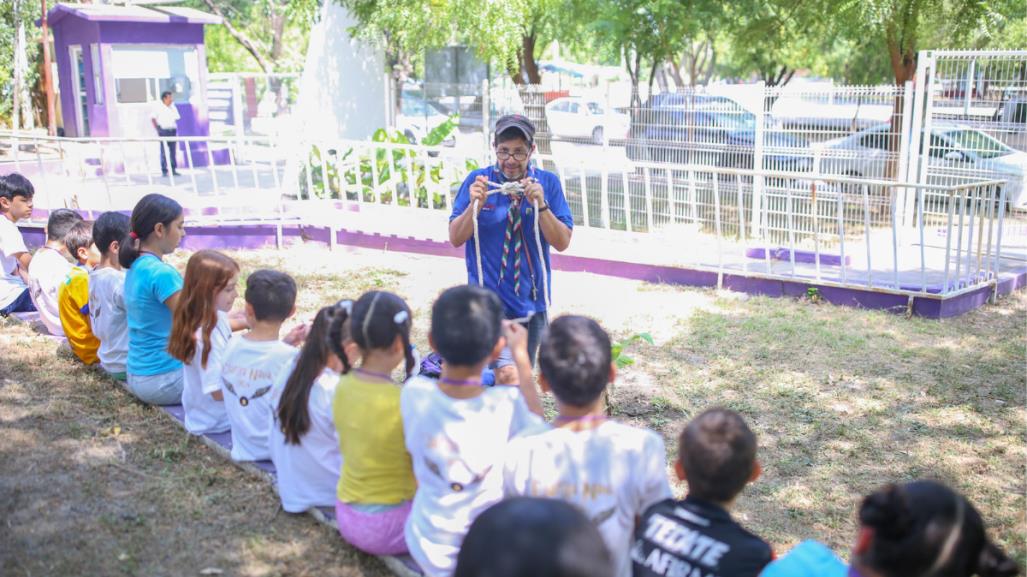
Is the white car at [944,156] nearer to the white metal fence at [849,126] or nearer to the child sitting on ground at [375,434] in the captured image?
the white metal fence at [849,126]

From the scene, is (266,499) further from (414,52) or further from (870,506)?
(414,52)

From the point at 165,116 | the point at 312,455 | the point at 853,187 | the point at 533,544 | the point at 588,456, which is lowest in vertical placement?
the point at 312,455

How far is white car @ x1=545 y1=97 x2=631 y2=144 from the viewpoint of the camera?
1162 centimetres

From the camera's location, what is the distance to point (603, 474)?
105 inches

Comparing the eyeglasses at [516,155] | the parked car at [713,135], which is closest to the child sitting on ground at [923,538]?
the eyeglasses at [516,155]

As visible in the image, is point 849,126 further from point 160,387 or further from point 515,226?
point 160,387

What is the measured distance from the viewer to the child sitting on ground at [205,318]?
4.23 m

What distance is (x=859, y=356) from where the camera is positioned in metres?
6.48

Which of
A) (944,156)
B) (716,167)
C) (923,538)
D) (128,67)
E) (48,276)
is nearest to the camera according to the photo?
(923,538)

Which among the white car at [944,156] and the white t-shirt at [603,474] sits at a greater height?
the white car at [944,156]

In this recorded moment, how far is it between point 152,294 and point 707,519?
3.27 metres

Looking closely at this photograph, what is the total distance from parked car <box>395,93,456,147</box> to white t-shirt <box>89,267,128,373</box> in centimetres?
773

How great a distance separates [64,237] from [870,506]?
541 cm

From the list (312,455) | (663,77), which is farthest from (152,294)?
(663,77)
